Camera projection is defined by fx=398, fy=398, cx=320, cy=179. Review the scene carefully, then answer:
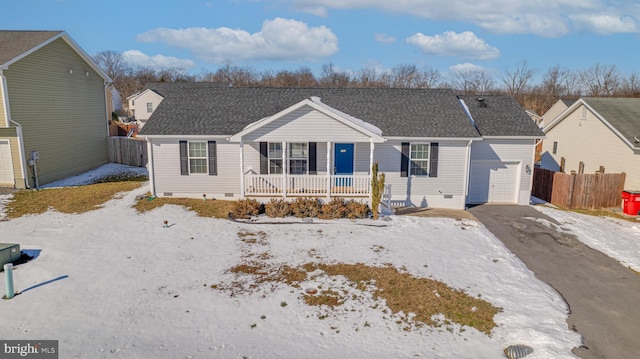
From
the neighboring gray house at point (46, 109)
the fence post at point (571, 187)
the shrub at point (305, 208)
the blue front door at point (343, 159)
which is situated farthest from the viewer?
the neighboring gray house at point (46, 109)

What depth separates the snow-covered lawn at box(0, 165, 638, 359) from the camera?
7.50 m

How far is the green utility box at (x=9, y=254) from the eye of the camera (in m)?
10.6

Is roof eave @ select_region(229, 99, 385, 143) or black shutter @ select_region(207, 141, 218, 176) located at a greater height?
roof eave @ select_region(229, 99, 385, 143)

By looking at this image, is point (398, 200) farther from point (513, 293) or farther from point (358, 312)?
point (358, 312)

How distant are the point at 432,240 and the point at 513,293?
370cm

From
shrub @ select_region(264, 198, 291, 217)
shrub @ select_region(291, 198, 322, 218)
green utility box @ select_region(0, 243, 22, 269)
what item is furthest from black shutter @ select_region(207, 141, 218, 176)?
green utility box @ select_region(0, 243, 22, 269)

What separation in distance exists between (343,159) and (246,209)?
4725 mm

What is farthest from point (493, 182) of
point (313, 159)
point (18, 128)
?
point (18, 128)

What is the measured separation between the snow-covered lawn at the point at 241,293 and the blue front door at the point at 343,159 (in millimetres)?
3018

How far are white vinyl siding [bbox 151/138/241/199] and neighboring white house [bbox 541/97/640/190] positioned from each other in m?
18.1

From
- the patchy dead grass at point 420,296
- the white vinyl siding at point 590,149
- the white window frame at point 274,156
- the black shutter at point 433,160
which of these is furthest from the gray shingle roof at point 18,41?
the white vinyl siding at point 590,149

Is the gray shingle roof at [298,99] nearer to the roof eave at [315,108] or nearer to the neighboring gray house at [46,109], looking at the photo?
the roof eave at [315,108]

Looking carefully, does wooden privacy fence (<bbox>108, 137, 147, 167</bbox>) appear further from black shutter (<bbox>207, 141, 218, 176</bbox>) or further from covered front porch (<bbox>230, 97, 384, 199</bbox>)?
covered front porch (<bbox>230, 97, 384, 199</bbox>)

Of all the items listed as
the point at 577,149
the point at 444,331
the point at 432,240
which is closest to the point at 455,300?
the point at 444,331
